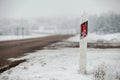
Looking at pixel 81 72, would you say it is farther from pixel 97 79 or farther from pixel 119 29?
pixel 119 29

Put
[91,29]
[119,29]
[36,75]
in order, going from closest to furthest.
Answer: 1. [36,75]
2. [119,29]
3. [91,29]

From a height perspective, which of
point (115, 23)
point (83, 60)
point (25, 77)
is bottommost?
point (25, 77)

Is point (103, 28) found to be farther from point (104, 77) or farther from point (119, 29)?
point (104, 77)

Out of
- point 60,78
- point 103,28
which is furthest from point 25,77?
point 103,28

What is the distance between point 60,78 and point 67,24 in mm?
128564

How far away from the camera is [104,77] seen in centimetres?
501

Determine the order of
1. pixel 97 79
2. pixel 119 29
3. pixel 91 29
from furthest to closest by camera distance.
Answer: pixel 91 29, pixel 119 29, pixel 97 79

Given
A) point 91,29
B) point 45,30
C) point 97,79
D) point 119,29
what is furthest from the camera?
point 45,30

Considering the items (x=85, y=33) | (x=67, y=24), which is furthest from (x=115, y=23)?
(x=67, y=24)

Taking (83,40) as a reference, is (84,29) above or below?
above

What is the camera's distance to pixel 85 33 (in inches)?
232

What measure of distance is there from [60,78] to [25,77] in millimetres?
1272

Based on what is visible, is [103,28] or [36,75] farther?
[103,28]

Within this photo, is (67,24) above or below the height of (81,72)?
above
